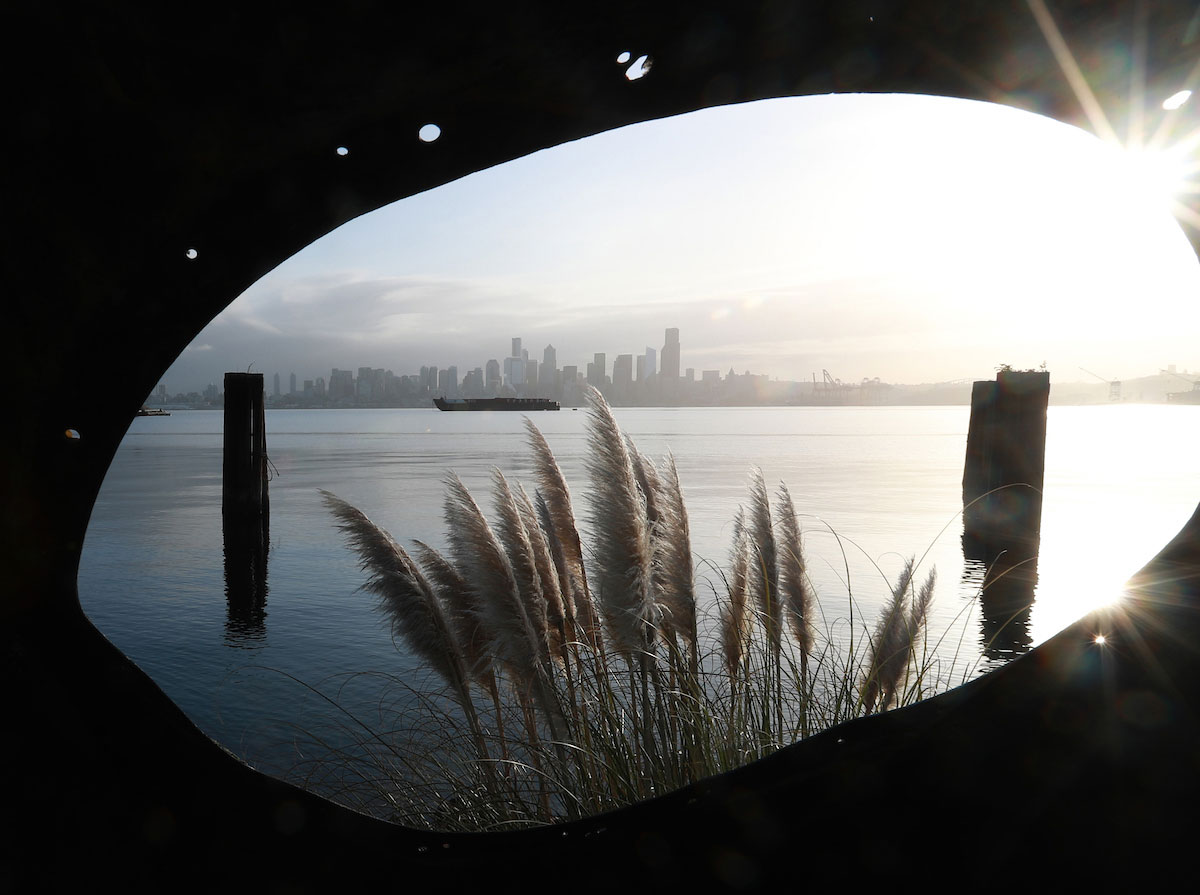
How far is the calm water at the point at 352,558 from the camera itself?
6.06 m

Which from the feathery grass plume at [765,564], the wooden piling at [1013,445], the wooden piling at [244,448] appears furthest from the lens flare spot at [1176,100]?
the wooden piling at [244,448]

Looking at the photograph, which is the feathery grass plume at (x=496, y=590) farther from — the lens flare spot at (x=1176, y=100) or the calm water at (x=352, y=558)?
the lens flare spot at (x=1176, y=100)

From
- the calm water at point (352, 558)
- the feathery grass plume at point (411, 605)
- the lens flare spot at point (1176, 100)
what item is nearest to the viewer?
the lens flare spot at point (1176, 100)

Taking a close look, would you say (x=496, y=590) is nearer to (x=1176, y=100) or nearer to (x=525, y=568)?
(x=525, y=568)

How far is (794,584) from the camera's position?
111 inches

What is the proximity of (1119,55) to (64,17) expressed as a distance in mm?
1124

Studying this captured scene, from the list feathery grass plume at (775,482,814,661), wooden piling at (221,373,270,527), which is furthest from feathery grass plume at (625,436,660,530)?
→ wooden piling at (221,373,270,527)

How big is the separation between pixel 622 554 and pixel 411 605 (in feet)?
2.40

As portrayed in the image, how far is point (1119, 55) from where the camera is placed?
34.7 inches

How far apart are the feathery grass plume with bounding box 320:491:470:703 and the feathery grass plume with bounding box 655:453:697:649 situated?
2.30 feet

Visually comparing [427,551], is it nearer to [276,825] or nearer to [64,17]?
[276,825]

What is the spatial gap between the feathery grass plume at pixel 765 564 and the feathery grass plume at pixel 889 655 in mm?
332

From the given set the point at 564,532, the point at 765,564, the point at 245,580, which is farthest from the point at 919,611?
the point at 245,580

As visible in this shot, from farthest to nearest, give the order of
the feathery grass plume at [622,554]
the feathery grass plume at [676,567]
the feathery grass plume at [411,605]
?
the feathery grass plume at [411,605] < the feathery grass plume at [676,567] < the feathery grass plume at [622,554]
